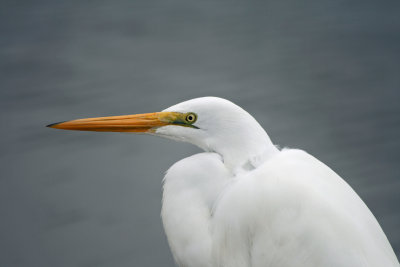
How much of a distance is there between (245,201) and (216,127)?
0.18 meters

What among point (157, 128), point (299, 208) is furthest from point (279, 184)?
point (157, 128)

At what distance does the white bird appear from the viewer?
39.2 inches

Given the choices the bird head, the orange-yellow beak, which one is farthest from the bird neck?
the orange-yellow beak

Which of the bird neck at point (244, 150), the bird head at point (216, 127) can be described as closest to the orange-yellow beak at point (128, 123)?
the bird head at point (216, 127)

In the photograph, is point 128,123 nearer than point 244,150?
No

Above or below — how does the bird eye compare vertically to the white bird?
above

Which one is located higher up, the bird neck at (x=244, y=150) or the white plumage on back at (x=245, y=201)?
the bird neck at (x=244, y=150)

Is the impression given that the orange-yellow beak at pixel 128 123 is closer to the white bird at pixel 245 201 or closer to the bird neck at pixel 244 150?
the white bird at pixel 245 201

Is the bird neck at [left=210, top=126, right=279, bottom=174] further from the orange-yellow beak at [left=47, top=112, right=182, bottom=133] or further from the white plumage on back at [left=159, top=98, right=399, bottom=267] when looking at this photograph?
the orange-yellow beak at [left=47, top=112, right=182, bottom=133]

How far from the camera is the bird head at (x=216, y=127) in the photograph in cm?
104

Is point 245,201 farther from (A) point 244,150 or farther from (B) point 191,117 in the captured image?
Answer: (B) point 191,117

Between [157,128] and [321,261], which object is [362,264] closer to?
[321,261]

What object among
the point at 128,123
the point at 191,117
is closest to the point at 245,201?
the point at 191,117

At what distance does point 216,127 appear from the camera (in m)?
1.06
